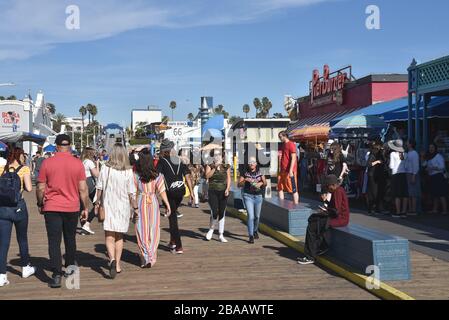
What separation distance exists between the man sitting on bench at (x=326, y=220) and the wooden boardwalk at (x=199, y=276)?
0.99ft

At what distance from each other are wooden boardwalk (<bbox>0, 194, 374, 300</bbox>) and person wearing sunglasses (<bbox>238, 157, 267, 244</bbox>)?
50cm

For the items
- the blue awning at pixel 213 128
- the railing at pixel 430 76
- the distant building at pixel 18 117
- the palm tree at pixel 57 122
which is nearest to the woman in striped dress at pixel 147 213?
the railing at pixel 430 76

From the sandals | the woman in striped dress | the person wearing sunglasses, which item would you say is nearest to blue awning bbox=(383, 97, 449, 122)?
the person wearing sunglasses

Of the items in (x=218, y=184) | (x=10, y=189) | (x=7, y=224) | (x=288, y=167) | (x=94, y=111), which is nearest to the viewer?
(x=10, y=189)

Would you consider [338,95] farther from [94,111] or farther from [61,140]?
[94,111]

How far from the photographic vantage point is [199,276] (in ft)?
25.9

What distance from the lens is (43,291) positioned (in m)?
7.09

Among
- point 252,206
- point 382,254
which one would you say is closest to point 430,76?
point 252,206

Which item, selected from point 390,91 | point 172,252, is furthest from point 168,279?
point 390,91

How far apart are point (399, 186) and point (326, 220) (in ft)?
18.6

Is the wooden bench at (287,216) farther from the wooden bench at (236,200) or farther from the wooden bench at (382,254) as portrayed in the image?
the wooden bench at (382,254)

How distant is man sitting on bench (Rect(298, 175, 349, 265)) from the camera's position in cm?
834

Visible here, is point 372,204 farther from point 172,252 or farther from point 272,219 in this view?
point 172,252
